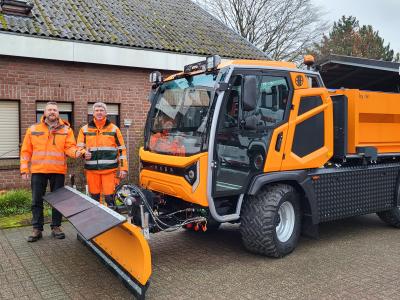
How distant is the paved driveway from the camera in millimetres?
4410

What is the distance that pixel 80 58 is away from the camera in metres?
9.78

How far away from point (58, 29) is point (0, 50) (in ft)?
4.79

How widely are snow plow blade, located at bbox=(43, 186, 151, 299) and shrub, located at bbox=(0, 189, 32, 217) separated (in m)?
3.04

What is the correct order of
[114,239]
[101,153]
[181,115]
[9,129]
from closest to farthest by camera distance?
[114,239], [181,115], [101,153], [9,129]

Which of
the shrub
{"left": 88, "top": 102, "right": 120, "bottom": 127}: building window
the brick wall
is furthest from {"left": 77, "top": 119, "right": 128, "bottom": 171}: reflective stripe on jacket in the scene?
{"left": 88, "top": 102, "right": 120, "bottom": 127}: building window

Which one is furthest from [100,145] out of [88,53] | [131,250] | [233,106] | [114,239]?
[88,53]

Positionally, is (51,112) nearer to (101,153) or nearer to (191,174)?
(101,153)

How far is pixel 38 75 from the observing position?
945 centimetres

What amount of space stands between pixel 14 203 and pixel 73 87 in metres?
3.06

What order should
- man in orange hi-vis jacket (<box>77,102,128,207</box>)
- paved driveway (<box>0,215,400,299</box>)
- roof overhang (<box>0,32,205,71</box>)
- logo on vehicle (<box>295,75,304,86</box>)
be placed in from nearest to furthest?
paved driveway (<box>0,215,400,299</box>) < logo on vehicle (<box>295,75,304,86</box>) < man in orange hi-vis jacket (<box>77,102,128,207</box>) < roof overhang (<box>0,32,205,71</box>)

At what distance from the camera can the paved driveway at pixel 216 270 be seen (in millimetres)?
4410

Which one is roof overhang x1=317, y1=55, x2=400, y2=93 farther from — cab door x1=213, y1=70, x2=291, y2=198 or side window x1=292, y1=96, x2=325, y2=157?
cab door x1=213, y1=70, x2=291, y2=198

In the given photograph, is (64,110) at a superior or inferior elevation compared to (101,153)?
superior

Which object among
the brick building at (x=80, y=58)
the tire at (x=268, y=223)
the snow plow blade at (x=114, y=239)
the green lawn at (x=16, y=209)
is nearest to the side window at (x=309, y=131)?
the tire at (x=268, y=223)
